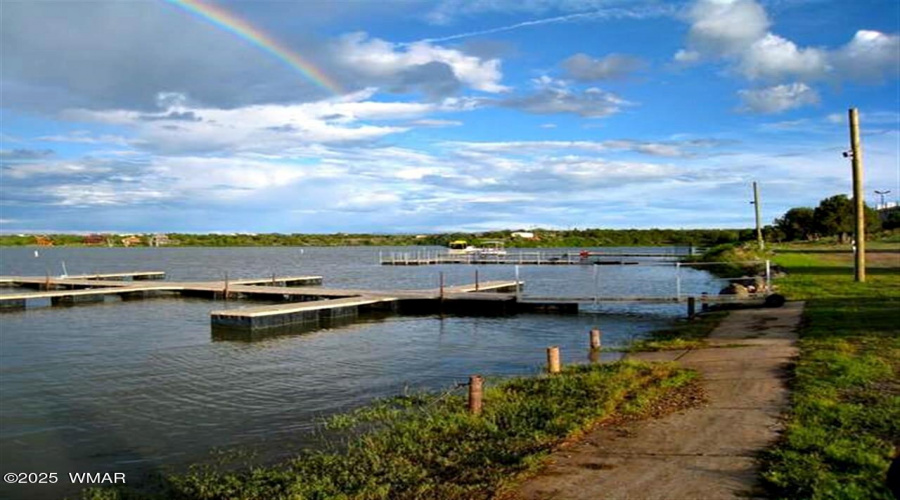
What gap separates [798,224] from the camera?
4173 inches

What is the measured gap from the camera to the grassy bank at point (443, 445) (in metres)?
7.46

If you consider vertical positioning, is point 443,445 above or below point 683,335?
above

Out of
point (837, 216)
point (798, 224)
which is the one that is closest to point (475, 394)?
point (837, 216)

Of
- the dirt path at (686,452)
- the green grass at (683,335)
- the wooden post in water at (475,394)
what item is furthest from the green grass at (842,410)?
the wooden post in water at (475,394)

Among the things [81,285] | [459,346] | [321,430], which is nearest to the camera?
[321,430]

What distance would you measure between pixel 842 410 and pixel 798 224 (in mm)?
108437

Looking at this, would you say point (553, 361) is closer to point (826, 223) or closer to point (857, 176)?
point (857, 176)

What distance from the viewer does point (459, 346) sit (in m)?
21.5

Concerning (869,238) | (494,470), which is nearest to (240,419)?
(494,470)

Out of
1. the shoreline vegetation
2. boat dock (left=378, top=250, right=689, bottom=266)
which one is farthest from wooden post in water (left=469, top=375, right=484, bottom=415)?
boat dock (left=378, top=250, right=689, bottom=266)

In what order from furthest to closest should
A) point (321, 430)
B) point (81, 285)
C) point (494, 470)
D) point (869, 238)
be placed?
point (869, 238) → point (81, 285) → point (321, 430) → point (494, 470)

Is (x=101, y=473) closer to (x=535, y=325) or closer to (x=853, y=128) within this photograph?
(x=535, y=325)

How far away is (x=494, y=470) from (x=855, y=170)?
25.4 meters

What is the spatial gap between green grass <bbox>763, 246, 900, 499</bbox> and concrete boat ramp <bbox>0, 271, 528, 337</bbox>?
1667 centimetres
